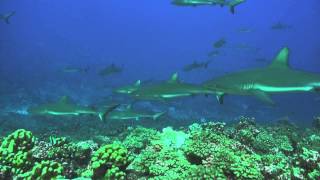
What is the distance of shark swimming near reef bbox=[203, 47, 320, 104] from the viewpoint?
20.8 ft

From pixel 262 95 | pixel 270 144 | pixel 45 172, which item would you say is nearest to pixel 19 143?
pixel 45 172

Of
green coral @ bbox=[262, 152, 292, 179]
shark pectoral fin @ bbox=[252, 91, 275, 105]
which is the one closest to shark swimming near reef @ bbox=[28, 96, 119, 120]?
shark pectoral fin @ bbox=[252, 91, 275, 105]

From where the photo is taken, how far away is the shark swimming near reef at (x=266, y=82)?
6.34 m

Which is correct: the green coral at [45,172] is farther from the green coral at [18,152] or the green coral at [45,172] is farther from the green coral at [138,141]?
the green coral at [138,141]

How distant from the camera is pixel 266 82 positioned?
255 inches

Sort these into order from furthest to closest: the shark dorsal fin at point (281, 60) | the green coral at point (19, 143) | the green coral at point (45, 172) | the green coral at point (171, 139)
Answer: the shark dorsal fin at point (281, 60), the green coral at point (19, 143), the green coral at point (171, 139), the green coral at point (45, 172)

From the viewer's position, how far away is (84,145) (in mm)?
6891

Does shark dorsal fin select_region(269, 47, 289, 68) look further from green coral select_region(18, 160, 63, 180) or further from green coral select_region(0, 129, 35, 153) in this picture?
green coral select_region(0, 129, 35, 153)

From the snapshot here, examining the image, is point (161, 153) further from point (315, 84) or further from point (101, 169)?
point (315, 84)

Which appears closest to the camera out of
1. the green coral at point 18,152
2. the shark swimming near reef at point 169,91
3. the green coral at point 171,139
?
the green coral at point 18,152

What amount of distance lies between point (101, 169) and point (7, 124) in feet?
37.9

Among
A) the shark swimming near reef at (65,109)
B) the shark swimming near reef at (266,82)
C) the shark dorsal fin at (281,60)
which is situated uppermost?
the shark dorsal fin at (281,60)

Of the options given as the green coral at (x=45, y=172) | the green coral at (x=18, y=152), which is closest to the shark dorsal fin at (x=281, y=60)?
the green coral at (x=45, y=172)

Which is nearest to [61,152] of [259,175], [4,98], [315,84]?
[259,175]
